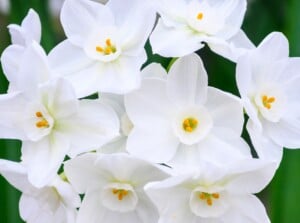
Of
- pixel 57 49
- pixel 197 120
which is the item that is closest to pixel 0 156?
pixel 57 49

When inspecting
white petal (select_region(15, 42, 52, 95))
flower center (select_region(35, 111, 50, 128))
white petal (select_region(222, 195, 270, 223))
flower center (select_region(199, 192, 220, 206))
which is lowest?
white petal (select_region(222, 195, 270, 223))

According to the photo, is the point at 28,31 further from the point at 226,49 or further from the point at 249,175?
the point at 249,175

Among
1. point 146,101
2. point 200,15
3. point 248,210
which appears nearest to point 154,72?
point 146,101

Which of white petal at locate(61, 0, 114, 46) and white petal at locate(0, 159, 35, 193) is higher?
white petal at locate(61, 0, 114, 46)

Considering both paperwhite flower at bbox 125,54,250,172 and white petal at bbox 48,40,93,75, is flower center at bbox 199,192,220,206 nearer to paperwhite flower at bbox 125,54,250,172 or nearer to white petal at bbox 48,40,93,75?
paperwhite flower at bbox 125,54,250,172

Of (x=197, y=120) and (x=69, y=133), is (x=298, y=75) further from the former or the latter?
(x=69, y=133)

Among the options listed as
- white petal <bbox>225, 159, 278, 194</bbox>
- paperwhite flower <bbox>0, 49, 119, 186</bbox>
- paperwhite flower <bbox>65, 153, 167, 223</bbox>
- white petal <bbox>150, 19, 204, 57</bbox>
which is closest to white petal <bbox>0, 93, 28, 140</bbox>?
paperwhite flower <bbox>0, 49, 119, 186</bbox>
